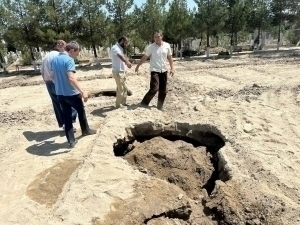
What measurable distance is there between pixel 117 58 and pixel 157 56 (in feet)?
2.69

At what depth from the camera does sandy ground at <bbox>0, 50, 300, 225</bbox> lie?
3.08 metres

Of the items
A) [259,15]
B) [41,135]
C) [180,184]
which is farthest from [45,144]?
[259,15]

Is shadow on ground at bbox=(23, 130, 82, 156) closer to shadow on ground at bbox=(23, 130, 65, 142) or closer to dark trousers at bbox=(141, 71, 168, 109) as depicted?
shadow on ground at bbox=(23, 130, 65, 142)

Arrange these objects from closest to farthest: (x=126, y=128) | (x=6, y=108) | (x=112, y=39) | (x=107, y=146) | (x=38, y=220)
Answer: (x=38, y=220), (x=107, y=146), (x=126, y=128), (x=6, y=108), (x=112, y=39)

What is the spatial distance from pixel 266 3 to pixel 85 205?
25760 mm

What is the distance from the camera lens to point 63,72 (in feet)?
14.9

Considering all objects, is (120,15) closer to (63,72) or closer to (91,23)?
(91,23)

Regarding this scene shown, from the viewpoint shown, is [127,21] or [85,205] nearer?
[85,205]

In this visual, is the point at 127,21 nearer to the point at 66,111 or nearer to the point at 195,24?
the point at 195,24

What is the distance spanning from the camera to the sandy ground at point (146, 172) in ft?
10.1

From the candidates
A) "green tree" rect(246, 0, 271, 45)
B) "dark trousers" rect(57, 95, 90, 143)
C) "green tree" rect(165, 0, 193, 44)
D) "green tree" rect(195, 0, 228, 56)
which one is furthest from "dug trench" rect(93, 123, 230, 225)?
"green tree" rect(246, 0, 271, 45)

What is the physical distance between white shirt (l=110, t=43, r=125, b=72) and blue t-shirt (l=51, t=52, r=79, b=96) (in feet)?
5.43

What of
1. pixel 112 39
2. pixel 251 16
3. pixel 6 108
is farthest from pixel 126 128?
pixel 251 16

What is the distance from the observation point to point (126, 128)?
518 centimetres
